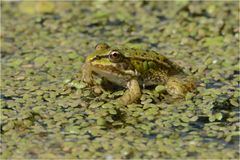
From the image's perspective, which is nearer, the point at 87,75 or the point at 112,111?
the point at 112,111

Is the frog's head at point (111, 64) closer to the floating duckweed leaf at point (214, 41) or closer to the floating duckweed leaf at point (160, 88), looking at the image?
the floating duckweed leaf at point (160, 88)

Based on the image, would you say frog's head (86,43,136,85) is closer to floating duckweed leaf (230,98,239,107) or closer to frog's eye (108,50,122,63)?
frog's eye (108,50,122,63)

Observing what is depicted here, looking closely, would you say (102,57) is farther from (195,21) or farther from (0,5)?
(0,5)

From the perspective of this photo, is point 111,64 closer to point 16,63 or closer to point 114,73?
point 114,73

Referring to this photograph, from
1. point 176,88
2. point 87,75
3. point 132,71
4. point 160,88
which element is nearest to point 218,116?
point 176,88

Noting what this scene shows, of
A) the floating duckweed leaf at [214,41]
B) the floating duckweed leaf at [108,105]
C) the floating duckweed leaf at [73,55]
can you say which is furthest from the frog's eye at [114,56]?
the floating duckweed leaf at [214,41]

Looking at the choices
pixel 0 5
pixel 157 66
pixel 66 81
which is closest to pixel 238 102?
pixel 157 66
